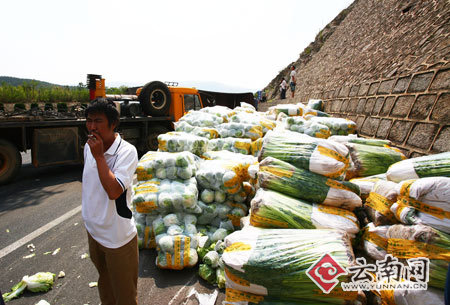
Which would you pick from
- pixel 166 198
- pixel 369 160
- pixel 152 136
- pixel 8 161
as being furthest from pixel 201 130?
pixel 8 161

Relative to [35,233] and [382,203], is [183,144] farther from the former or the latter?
[382,203]

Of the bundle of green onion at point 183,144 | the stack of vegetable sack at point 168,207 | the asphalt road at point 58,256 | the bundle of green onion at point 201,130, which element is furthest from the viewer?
the bundle of green onion at point 201,130

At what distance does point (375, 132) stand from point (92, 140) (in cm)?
477

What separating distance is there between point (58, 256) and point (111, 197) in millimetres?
2279

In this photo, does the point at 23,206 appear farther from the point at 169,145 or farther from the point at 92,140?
the point at 92,140

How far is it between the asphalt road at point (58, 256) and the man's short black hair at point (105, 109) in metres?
1.82

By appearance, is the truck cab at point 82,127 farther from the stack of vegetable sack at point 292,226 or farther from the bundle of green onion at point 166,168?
the stack of vegetable sack at point 292,226

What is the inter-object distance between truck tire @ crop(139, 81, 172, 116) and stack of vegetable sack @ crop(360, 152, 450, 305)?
7889 millimetres

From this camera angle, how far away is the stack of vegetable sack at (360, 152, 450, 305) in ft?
5.10

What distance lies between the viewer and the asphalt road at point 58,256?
8.21 feet

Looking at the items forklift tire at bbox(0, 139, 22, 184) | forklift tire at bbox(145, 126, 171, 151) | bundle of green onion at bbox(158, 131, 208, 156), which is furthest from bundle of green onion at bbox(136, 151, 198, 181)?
forklift tire at bbox(145, 126, 171, 151)

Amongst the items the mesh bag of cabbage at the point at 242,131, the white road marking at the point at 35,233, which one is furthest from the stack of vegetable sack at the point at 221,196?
the white road marking at the point at 35,233

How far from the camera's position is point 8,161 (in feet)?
19.6

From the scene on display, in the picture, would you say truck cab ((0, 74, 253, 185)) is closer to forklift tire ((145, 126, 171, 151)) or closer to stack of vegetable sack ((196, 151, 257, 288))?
forklift tire ((145, 126, 171, 151))
